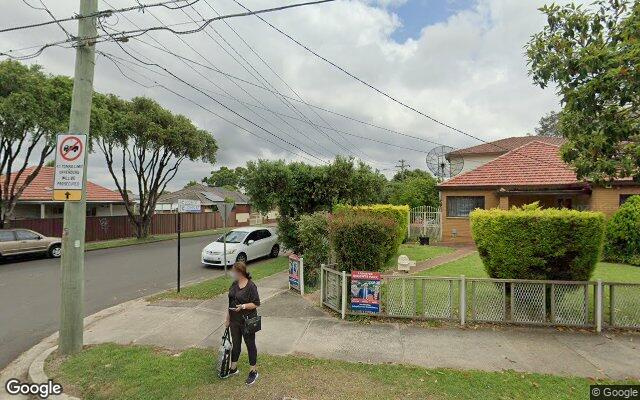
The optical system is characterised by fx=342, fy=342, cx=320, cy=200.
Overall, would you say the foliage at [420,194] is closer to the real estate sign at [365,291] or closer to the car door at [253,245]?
the car door at [253,245]

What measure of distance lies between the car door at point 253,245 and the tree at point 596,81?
11.8 meters

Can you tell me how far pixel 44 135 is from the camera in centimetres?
1680

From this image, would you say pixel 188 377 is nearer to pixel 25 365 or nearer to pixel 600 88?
pixel 25 365

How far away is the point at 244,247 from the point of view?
14633mm

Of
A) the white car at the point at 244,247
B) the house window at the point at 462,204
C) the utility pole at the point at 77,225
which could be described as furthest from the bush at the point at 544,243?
the house window at the point at 462,204

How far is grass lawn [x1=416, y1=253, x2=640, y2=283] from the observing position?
380 inches

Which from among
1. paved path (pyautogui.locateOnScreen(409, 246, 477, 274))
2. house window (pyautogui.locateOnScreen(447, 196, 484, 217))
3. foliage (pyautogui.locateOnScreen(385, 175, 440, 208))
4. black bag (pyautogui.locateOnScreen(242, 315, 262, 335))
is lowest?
paved path (pyautogui.locateOnScreen(409, 246, 477, 274))

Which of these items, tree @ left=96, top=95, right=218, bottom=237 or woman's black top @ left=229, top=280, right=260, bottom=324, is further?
tree @ left=96, top=95, right=218, bottom=237

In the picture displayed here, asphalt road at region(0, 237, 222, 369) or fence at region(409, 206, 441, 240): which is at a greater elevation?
fence at region(409, 206, 441, 240)

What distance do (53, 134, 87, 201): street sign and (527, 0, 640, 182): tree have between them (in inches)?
308

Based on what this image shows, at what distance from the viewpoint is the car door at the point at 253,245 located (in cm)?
1489

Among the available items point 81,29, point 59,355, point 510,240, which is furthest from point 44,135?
point 510,240

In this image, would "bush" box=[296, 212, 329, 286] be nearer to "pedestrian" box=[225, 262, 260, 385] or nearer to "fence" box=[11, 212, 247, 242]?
"pedestrian" box=[225, 262, 260, 385]

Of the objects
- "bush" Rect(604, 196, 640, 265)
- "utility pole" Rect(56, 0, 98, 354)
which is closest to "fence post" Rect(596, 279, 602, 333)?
"bush" Rect(604, 196, 640, 265)
